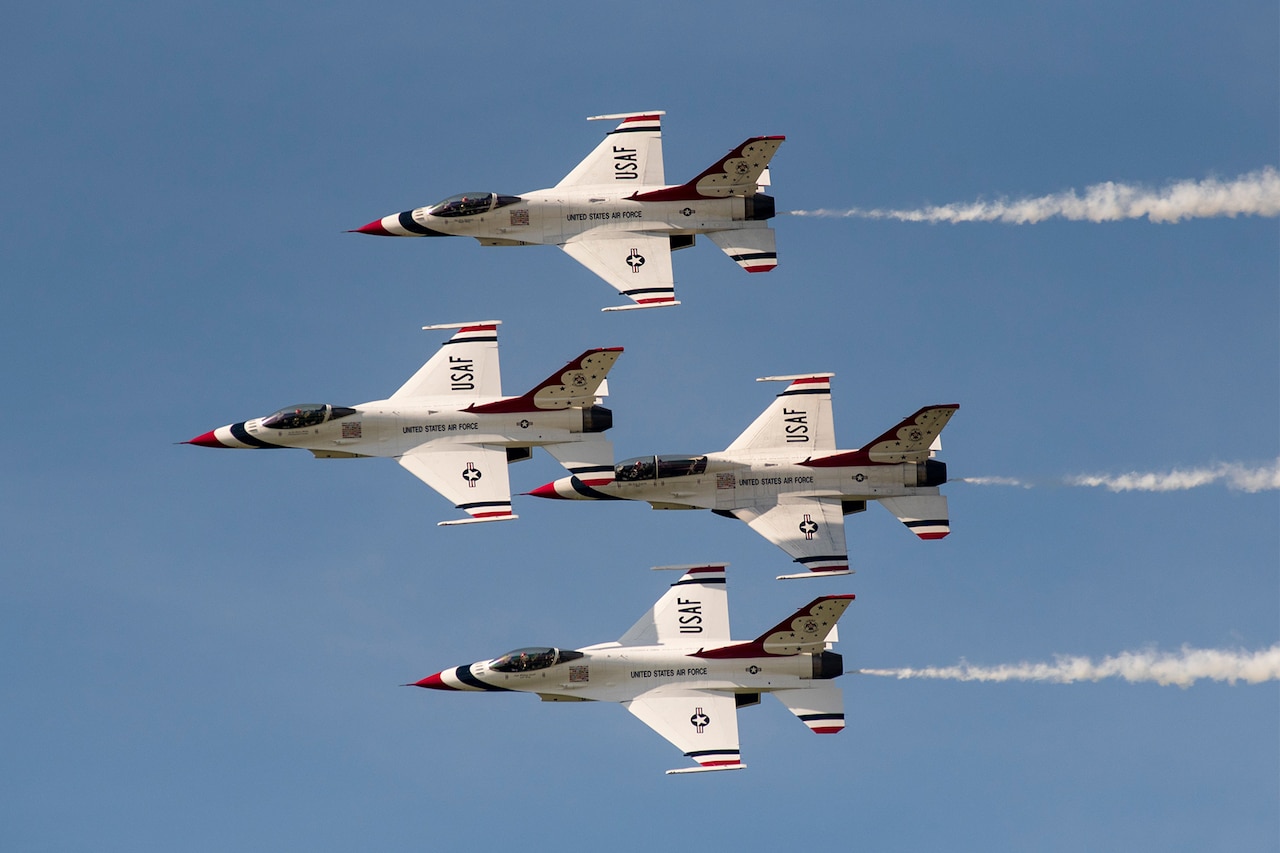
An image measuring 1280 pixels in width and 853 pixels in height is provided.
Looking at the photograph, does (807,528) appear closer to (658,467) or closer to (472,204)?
(658,467)

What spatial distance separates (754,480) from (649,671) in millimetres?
6941

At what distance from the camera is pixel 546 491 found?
277ft

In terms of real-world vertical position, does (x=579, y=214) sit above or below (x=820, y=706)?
above

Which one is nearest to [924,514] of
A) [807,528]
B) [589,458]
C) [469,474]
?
[807,528]

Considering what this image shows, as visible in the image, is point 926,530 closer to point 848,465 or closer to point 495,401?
point 848,465

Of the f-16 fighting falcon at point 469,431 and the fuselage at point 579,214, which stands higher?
the fuselage at point 579,214

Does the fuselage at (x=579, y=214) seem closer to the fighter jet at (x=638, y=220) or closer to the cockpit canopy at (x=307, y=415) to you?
the fighter jet at (x=638, y=220)

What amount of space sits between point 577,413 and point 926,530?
11.4 m

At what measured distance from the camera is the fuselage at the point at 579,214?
284 feet

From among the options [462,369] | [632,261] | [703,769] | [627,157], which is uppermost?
[627,157]

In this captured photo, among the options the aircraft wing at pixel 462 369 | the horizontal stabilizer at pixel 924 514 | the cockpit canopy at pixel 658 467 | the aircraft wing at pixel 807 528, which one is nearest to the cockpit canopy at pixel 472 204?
the aircraft wing at pixel 462 369

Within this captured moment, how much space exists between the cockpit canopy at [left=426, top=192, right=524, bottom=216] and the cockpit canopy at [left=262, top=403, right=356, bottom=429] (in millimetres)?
7530

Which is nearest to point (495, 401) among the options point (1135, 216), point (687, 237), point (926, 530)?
point (687, 237)

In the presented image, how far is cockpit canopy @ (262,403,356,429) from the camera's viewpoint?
84.4 metres
